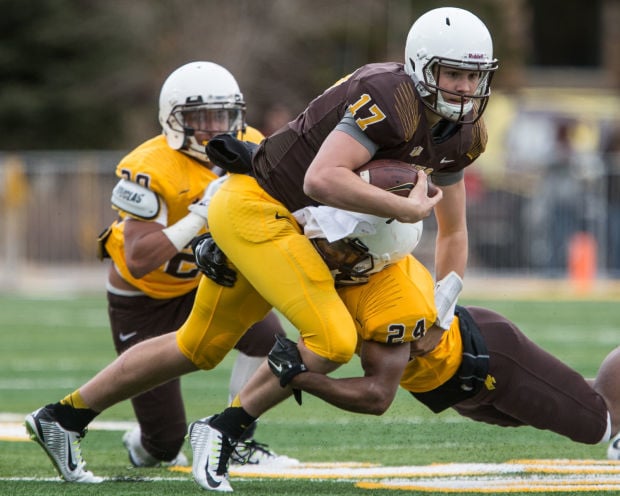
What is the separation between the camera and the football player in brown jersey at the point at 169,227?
5.17 m

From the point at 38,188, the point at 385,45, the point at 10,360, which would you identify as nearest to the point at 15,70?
the point at 38,188

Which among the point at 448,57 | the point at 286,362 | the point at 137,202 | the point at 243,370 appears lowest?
the point at 243,370

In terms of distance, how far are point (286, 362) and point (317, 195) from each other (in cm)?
58

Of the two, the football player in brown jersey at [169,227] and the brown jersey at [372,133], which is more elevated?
the brown jersey at [372,133]

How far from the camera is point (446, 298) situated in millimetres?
4457

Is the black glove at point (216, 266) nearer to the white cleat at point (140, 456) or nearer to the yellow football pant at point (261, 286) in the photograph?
the yellow football pant at point (261, 286)

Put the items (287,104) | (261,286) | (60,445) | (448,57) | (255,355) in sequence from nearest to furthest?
1. (448,57)
2. (261,286)
3. (60,445)
4. (255,355)
5. (287,104)

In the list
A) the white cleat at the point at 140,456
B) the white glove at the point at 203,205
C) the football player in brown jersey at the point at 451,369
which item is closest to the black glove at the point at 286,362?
the football player in brown jersey at the point at 451,369

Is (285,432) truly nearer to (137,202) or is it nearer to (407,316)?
(137,202)

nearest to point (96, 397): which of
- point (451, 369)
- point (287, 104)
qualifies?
point (451, 369)

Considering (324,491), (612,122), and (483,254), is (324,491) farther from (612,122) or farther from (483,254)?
(612,122)

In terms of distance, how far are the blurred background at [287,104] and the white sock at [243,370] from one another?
5334 millimetres

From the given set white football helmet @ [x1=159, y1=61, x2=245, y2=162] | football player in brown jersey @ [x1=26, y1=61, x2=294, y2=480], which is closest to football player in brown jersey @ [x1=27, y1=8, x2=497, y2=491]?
football player in brown jersey @ [x1=26, y1=61, x2=294, y2=480]

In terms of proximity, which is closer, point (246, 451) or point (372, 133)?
point (372, 133)
